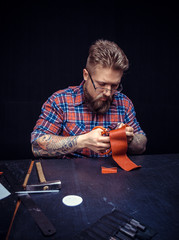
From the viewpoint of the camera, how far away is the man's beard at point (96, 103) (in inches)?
69.3

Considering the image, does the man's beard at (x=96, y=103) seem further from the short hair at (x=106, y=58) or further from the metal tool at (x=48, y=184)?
the metal tool at (x=48, y=184)

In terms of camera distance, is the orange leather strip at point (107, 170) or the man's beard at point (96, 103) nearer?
the orange leather strip at point (107, 170)

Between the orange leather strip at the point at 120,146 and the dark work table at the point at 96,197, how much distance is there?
50 mm

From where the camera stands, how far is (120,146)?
54.6 inches

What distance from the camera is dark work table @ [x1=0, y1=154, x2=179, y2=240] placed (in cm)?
78

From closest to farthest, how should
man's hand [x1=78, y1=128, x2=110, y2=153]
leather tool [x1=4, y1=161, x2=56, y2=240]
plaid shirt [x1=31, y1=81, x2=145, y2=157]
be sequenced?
leather tool [x1=4, y1=161, x2=56, y2=240]
man's hand [x1=78, y1=128, x2=110, y2=153]
plaid shirt [x1=31, y1=81, x2=145, y2=157]

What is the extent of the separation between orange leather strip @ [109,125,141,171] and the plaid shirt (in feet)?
1.06

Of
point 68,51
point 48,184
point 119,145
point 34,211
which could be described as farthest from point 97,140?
point 68,51

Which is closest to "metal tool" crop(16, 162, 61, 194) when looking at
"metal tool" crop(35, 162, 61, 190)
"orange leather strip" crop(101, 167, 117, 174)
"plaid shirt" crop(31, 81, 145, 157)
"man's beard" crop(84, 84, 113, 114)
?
"metal tool" crop(35, 162, 61, 190)

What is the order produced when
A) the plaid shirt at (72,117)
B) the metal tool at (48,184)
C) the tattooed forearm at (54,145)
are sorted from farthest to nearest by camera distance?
1. the plaid shirt at (72,117)
2. the tattooed forearm at (54,145)
3. the metal tool at (48,184)

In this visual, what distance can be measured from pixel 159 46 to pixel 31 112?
179 centimetres

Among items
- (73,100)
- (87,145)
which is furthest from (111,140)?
(73,100)

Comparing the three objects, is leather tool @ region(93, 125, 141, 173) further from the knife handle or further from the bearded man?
the knife handle

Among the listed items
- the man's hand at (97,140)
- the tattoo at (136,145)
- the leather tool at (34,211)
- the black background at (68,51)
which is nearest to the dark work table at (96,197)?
the leather tool at (34,211)
